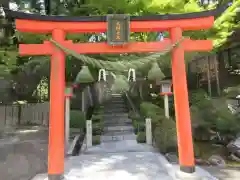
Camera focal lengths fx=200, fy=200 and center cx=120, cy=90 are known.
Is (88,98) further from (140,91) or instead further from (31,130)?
(31,130)

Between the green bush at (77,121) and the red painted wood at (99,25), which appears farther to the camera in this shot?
the green bush at (77,121)

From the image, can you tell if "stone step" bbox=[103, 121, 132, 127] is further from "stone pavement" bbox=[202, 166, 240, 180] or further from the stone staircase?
"stone pavement" bbox=[202, 166, 240, 180]

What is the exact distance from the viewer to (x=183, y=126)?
548 centimetres

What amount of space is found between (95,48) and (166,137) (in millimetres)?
4691

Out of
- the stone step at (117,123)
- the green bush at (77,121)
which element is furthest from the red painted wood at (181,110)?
the green bush at (77,121)

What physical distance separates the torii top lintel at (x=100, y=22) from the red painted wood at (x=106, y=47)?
17.0 inches

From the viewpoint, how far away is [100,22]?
5.59m

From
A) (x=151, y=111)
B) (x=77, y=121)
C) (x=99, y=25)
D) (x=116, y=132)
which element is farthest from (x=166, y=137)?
(x=77, y=121)

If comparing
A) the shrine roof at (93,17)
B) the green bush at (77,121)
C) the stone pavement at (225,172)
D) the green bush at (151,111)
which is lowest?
the stone pavement at (225,172)

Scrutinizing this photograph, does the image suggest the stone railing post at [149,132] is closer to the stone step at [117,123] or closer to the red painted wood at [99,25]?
the stone step at [117,123]

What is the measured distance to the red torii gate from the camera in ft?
17.4

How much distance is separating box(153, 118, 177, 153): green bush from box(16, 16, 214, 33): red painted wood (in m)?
4.23

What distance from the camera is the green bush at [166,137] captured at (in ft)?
25.6

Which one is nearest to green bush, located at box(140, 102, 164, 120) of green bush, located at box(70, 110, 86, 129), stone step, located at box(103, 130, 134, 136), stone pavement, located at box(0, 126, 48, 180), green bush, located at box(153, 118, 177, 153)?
stone step, located at box(103, 130, 134, 136)
